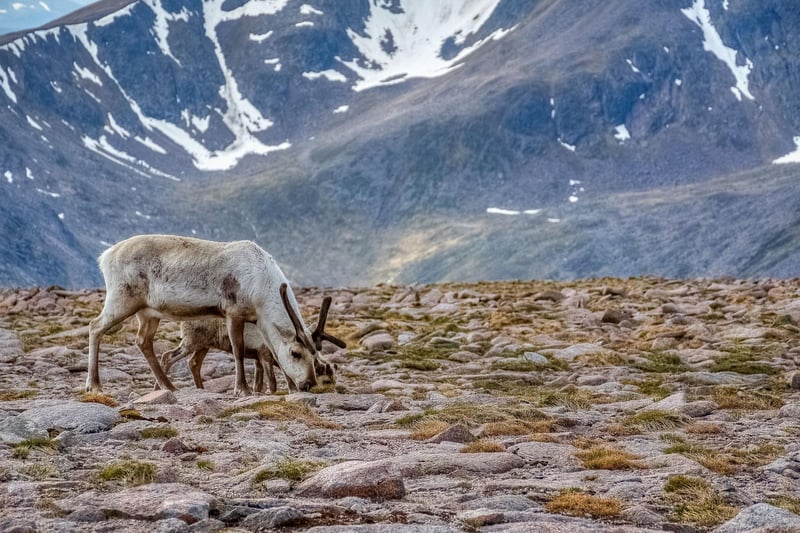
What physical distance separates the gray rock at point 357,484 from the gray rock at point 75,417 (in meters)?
3.47

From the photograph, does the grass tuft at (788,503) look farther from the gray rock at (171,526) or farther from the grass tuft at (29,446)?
the grass tuft at (29,446)

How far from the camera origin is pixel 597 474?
9.45m

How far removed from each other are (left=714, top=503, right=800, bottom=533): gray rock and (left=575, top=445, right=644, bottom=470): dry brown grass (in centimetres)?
234

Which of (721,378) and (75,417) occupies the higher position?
(75,417)

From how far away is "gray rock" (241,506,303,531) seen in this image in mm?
7141

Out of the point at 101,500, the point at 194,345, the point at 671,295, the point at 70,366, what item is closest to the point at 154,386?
the point at 194,345

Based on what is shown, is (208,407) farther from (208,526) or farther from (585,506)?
(585,506)

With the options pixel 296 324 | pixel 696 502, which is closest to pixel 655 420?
pixel 696 502

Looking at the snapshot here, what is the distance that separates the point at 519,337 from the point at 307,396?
374 inches

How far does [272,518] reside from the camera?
7195 mm

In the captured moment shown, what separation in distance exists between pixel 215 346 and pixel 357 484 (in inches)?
419

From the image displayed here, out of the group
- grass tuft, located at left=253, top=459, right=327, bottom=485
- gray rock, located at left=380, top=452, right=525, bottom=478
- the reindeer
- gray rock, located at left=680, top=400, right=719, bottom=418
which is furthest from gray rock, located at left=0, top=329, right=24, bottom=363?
gray rock, located at left=680, top=400, right=719, bottom=418

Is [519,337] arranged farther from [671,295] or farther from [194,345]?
[671,295]

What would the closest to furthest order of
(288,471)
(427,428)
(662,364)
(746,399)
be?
(288,471), (427,428), (746,399), (662,364)
